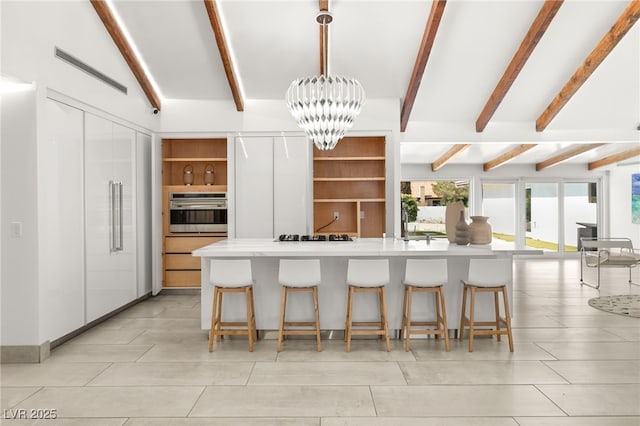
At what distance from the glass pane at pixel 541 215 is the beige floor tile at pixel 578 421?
9024 millimetres

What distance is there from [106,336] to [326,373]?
2.42 meters

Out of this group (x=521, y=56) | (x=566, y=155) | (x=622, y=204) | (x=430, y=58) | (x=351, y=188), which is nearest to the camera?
(x=521, y=56)

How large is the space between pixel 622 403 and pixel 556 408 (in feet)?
1.55

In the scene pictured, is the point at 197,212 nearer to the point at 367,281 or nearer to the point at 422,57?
the point at 367,281

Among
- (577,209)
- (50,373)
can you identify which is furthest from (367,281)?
(577,209)

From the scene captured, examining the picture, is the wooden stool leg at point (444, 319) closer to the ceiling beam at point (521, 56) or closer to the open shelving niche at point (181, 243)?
the ceiling beam at point (521, 56)

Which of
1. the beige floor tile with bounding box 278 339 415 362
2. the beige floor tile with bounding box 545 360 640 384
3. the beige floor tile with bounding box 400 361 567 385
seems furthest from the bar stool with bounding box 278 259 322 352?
the beige floor tile with bounding box 545 360 640 384

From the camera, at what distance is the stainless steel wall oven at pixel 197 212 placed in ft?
21.1

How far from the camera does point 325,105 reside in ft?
12.3

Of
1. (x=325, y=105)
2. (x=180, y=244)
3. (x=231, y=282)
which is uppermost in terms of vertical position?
(x=325, y=105)

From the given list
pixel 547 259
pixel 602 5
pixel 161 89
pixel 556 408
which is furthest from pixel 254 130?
pixel 547 259

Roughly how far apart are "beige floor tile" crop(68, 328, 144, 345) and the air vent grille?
106 inches

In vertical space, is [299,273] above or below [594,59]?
below

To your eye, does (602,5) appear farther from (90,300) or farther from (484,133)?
(90,300)
